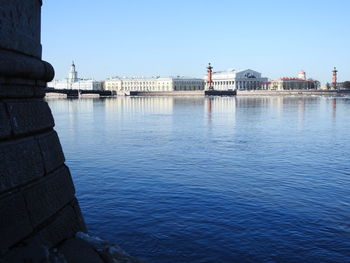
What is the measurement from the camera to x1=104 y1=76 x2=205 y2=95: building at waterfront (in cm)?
13450

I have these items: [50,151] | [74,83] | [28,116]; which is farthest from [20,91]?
[74,83]

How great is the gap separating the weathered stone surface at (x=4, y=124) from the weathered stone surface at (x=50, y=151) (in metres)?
0.48

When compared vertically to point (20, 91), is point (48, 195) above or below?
below

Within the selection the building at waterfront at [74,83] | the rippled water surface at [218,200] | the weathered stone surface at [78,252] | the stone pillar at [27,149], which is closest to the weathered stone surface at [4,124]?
the stone pillar at [27,149]

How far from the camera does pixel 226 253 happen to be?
5461 mm

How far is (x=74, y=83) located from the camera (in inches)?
5778

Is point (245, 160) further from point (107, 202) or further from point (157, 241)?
point (157, 241)

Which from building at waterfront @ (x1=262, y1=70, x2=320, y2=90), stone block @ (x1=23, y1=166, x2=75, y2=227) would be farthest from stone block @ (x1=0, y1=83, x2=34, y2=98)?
building at waterfront @ (x1=262, y1=70, x2=320, y2=90)

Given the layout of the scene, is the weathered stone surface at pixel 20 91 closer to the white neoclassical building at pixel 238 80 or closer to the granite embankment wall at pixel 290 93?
the granite embankment wall at pixel 290 93

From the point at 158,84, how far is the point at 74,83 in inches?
1185

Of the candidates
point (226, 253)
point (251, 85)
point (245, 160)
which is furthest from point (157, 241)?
point (251, 85)

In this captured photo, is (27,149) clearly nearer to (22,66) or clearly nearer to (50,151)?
(50,151)

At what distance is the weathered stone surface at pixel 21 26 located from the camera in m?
3.12

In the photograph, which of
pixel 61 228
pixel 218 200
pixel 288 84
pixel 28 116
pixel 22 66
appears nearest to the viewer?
pixel 22 66
